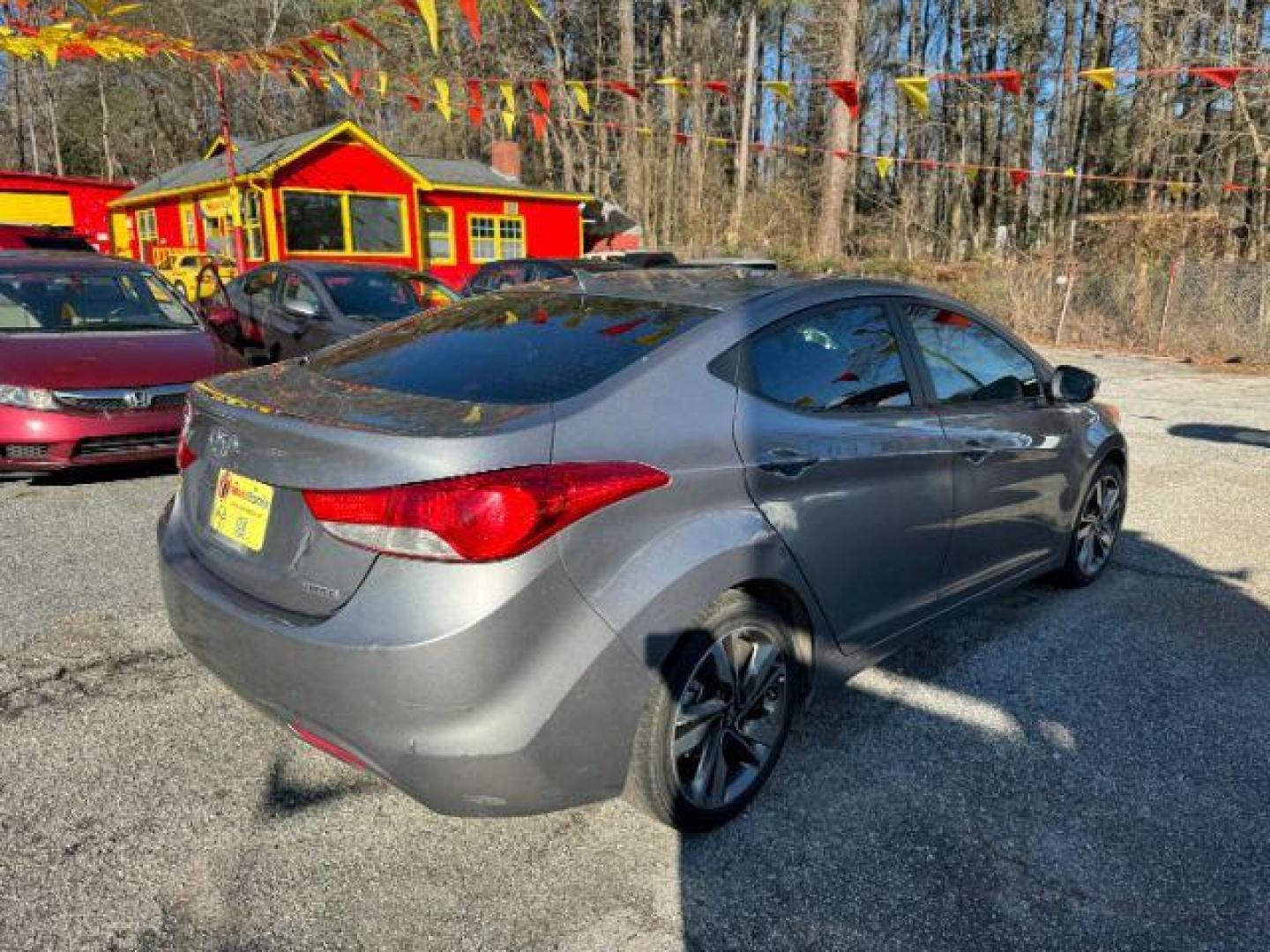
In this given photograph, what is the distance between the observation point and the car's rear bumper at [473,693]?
6.56 feet

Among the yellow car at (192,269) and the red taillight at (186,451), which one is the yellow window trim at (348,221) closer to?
the yellow car at (192,269)

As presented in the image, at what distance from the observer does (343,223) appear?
2392 centimetres

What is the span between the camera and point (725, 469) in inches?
Answer: 94.0

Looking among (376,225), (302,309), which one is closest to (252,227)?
(376,225)

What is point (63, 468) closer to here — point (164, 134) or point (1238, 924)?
point (1238, 924)

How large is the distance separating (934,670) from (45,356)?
18.3 ft

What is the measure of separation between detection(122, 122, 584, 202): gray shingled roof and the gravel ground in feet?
72.0

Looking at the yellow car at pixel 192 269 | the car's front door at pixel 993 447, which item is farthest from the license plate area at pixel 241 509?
the yellow car at pixel 192 269

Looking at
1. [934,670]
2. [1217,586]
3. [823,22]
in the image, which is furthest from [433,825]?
[823,22]

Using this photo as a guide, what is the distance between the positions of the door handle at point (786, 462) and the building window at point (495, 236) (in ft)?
83.7

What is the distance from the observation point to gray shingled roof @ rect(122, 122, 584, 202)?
75.4ft

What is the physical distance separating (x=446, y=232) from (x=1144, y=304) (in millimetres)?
18396

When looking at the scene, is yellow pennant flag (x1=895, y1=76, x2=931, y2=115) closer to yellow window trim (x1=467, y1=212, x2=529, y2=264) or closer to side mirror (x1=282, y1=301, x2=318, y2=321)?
side mirror (x1=282, y1=301, x2=318, y2=321)

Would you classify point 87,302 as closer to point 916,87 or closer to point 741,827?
point 741,827
